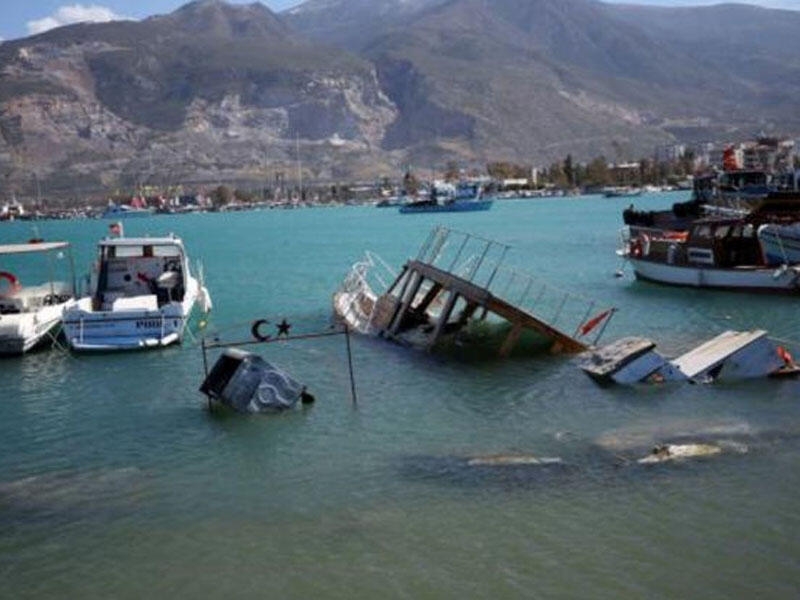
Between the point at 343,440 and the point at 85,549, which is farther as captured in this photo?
the point at 343,440

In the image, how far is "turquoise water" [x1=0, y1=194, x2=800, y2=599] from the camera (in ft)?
53.6

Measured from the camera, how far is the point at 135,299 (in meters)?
38.6

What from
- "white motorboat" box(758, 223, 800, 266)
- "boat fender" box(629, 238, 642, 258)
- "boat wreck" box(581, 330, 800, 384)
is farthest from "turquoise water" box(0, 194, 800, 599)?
"boat fender" box(629, 238, 642, 258)

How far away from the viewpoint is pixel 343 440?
2394 cm

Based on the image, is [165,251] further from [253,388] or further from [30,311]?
[253,388]

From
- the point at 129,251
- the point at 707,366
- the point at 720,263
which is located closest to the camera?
the point at 707,366

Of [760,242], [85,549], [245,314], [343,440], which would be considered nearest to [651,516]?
[343,440]

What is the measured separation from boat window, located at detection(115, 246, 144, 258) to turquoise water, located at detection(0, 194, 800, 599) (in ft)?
36.3

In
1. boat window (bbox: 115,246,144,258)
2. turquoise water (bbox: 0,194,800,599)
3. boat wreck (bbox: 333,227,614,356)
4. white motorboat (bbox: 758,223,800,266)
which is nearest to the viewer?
turquoise water (bbox: 0,194,800,599)

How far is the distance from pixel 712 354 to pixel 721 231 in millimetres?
26447

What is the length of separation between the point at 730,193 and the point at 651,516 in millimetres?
77856

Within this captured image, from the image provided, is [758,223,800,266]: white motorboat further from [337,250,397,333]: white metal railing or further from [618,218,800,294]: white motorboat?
[337,250,397,333]: white metal railing

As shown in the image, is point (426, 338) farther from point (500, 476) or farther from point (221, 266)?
point (221, 266)

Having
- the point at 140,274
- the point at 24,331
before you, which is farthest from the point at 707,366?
the point at 140,274
